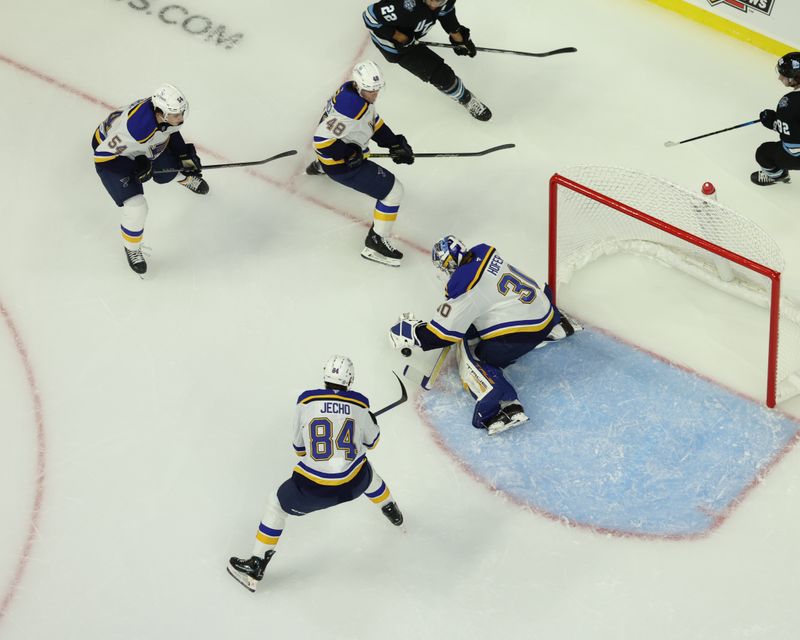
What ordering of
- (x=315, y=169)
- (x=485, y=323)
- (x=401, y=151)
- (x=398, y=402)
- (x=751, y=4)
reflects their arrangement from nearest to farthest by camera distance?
1. (x=398, y=402)
2. (x=485, y=323)
3. (x=401, y=151)
4. (x=315, y=169)
5. (x=751, y=4)

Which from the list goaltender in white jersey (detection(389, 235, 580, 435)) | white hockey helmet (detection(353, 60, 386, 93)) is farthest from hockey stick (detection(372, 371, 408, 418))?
white hockey helmet (detection(353, 60, 386, 93))

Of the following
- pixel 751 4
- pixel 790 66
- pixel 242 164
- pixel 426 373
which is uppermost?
pixel 790 66

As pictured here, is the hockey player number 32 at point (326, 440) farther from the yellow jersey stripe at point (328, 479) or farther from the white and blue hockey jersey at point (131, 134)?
the white and blue hockey jersey at point (131, 134)

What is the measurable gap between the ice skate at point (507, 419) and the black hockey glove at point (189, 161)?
1.70 meters

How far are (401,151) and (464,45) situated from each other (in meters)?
0.85

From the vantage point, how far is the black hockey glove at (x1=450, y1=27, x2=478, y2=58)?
615cm

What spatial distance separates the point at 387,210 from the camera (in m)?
5.64

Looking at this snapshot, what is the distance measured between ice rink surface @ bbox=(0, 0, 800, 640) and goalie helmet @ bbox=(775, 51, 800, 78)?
2.16 ft

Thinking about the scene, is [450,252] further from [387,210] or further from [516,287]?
[387,210]

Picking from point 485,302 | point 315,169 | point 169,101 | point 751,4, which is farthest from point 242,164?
point 751,4

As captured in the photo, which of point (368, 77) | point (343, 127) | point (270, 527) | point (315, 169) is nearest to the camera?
point (270, 527)

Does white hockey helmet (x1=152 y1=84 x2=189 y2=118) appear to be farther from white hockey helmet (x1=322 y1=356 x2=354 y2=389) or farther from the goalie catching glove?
white hockey helmet (x1=322 y1=356 x2=354 y2=389)

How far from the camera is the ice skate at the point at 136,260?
223 inches

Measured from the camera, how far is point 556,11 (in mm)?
6734
